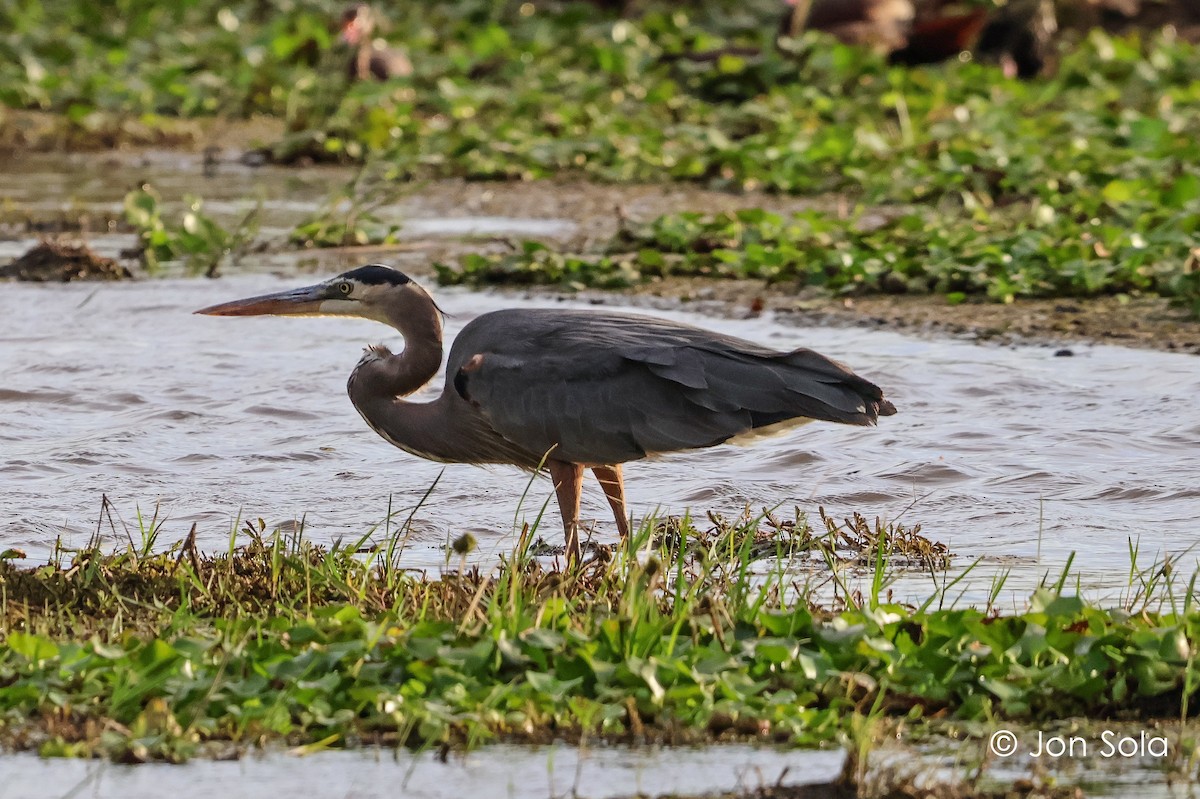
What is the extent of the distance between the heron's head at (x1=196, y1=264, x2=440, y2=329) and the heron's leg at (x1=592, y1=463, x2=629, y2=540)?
2.37 ft

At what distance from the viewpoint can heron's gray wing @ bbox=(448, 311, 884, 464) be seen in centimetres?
543

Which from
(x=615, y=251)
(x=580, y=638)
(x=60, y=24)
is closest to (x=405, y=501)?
(x=580, y=638)

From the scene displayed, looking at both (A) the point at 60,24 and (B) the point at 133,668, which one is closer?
(B) the point at 133,668

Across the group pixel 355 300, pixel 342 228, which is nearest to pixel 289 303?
pixel 355 300

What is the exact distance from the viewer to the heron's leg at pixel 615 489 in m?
5.71

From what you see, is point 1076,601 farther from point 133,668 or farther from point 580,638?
point 133,668

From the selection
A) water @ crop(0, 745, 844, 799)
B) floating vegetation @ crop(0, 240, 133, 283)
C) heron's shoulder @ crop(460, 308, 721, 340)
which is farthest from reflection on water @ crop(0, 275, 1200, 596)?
water @ crop(0, 745, 844, 799)

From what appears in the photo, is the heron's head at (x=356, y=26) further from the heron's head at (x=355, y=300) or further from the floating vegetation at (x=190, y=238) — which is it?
the heron's head at (x=355, y=300)

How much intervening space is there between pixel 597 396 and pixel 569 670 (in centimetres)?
166

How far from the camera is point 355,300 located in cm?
605

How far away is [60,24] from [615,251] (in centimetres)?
1063

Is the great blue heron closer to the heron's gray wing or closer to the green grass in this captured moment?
the heron's gray wing

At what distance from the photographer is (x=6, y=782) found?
3.54 m

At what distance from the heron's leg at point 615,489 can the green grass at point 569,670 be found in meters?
1.13
